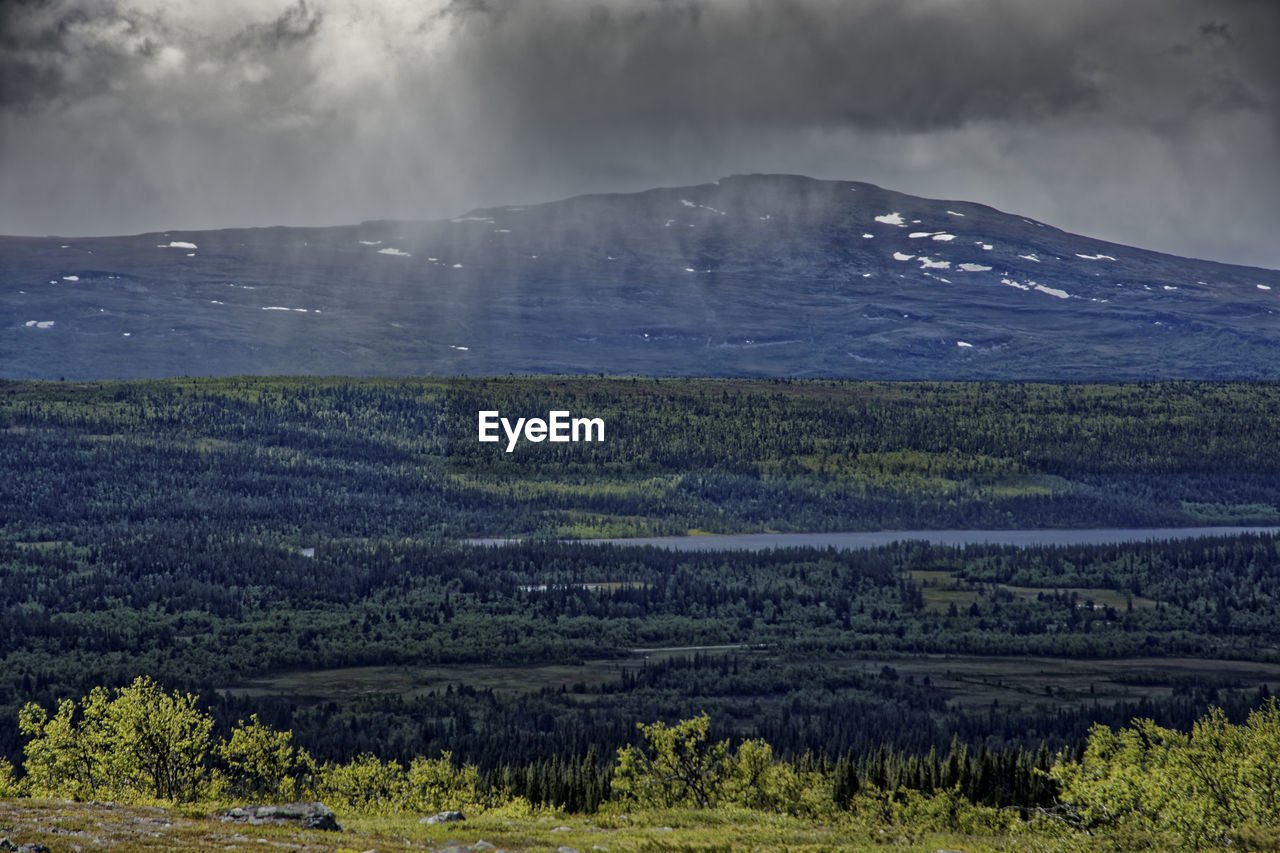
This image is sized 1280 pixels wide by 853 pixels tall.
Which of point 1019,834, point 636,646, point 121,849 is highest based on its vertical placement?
point 121,849

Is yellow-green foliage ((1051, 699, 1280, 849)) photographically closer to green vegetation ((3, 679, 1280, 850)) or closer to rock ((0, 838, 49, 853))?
green vegetation ((3, 679, 1280, 850))

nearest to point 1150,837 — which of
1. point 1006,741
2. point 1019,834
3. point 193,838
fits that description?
point 1019,834

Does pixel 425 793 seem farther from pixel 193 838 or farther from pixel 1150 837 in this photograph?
pixel 1150 837

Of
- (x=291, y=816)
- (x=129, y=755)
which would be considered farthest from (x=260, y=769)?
(x=291, y=816)

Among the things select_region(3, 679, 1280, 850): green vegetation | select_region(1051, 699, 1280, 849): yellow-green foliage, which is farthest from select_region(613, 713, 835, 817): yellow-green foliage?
select_region(1051, 699, 1280, 849): yellow-green foliage

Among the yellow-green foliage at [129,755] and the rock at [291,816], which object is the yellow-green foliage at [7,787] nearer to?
the yellow-green foliage at [129,755]

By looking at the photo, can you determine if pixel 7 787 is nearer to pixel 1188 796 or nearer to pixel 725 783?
pixel 725 783

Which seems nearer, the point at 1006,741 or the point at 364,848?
the point at 364,848
